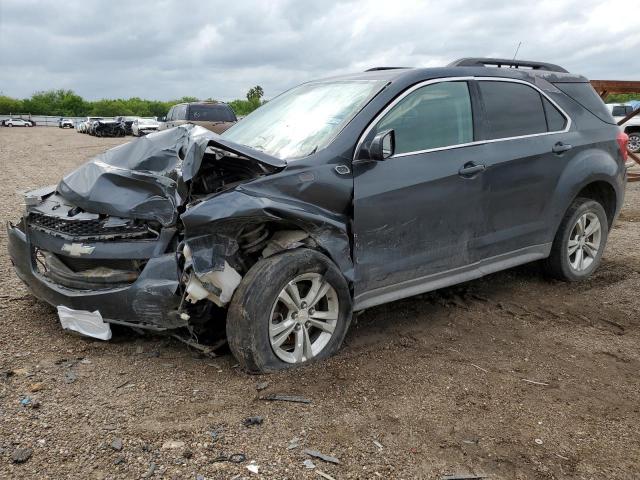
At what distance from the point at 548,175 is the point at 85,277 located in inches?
139

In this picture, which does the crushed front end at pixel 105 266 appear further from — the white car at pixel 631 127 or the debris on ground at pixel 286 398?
the white car at pixel 631 127

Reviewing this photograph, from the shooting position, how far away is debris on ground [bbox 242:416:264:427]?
285 centimetres

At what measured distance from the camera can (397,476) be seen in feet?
8.15

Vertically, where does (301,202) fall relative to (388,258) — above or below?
above

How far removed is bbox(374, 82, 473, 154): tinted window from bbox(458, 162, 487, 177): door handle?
0.18 meters

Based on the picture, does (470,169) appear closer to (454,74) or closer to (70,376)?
(454,74)

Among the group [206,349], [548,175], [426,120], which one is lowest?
[206,349]

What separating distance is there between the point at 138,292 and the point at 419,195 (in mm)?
1854

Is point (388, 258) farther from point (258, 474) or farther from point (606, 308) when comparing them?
point (606, 308)

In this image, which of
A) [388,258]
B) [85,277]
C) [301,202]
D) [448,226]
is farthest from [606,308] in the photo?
[85,277]

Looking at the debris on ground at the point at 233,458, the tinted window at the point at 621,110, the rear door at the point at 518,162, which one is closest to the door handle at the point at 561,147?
the rear door at the point at 518,162

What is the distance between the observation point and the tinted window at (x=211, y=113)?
16.2 meters

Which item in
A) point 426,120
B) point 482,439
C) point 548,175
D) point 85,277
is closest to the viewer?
point 482,439

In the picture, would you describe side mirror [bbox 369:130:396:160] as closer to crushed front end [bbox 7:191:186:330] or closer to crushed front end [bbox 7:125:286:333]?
crushed front end [bbox 7:125:286:333]
